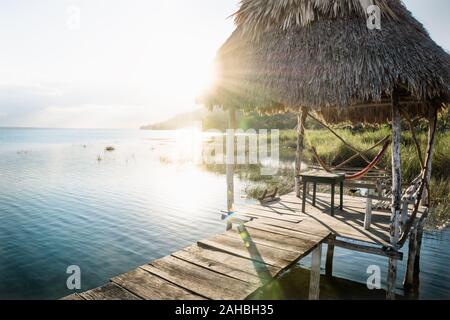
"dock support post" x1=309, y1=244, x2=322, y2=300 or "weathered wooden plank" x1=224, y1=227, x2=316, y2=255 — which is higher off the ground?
"weathered wooden plank" x1=224, y1=227, x2=316, y2=255

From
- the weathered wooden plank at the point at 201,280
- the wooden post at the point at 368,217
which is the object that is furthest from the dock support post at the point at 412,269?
the weathered wooden plank at the point at 201,280

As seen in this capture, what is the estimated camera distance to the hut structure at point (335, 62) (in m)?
5.32

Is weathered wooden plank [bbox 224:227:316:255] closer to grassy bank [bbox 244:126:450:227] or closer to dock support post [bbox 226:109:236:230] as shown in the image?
dock support post [bbox 226:109:236:230]

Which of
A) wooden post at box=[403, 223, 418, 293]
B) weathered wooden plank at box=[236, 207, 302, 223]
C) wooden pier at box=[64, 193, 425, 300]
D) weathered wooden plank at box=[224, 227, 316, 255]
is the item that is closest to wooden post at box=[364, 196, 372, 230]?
wooden pier at box=[64, 193, 425, 300]

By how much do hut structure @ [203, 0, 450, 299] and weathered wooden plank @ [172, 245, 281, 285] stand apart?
2.74 metres

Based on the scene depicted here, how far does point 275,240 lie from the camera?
520cm

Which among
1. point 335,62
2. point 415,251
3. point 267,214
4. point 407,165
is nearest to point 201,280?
point 267,214

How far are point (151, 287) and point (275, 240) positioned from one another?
8.03ft

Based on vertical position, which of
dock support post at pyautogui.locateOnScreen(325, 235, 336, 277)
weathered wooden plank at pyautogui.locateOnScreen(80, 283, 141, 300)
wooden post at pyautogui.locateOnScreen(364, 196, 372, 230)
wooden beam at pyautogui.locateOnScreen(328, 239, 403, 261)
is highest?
wooden post at pyautogui.locateOnScreen(364, 196, 372, 230)

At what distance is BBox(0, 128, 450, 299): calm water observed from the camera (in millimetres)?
7012

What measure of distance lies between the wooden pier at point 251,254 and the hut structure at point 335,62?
808 millimetres

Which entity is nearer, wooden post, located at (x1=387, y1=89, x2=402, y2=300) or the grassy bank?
wooden post, located at (x1=387, y1=89, x2=402, y2=300)

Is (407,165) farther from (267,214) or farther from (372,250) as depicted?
(372,250)
